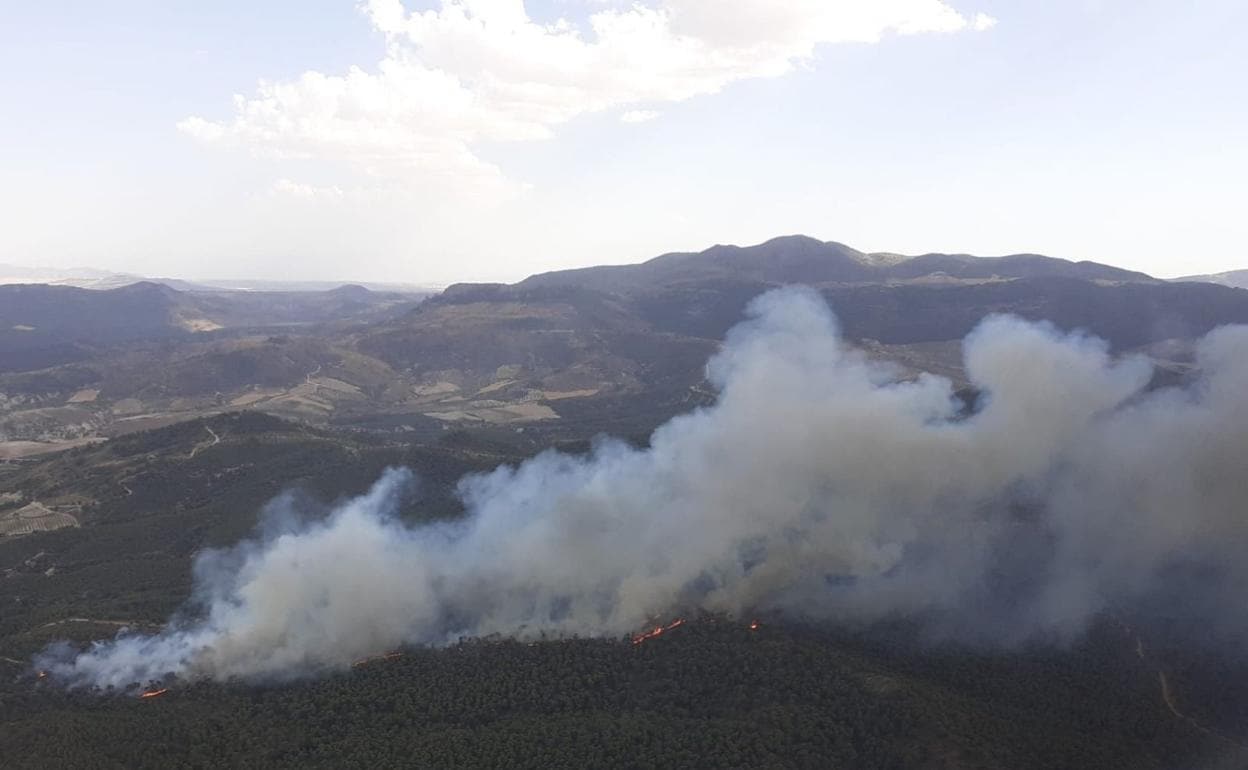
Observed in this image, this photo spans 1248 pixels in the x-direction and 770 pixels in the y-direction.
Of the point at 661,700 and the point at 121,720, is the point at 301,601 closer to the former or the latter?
the point at 121,720

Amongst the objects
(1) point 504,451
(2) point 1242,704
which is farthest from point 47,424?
(2) point 1242,704

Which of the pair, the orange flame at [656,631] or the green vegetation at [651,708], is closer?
the green vegetation at [651,708]

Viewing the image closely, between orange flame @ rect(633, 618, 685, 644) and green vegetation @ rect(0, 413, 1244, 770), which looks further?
orange flame @ rect(633, 618, 685, 644)

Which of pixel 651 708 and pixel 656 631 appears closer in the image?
pixel 651 708

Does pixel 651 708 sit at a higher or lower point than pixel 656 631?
lower
